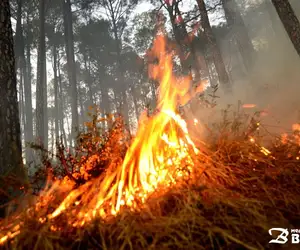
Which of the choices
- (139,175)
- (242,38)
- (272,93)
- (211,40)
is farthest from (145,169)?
(242,38)

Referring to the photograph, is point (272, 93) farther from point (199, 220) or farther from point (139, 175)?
point (199, 220)

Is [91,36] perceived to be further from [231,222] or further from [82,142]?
[231,222]

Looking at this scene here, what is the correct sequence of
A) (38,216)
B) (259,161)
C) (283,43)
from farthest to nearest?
(283,43)
(259,161)
(38,216)

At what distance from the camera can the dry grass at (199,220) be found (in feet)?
5.62

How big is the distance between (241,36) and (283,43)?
725 cm

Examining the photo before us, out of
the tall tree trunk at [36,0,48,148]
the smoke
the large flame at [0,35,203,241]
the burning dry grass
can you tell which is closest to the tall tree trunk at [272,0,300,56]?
the smoke

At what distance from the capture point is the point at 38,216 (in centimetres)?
197

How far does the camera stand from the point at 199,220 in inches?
72.5

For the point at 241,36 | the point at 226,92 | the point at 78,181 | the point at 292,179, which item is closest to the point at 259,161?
the point at 292,179

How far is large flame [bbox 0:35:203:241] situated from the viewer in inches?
85.6

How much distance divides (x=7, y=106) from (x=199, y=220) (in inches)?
134

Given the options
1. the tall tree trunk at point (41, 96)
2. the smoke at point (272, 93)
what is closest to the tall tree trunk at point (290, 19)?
the smoke at point (272, 93)

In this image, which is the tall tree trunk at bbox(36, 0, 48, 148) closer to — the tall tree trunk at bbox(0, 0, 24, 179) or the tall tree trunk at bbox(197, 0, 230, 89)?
the tall tree trunk at bbox(0, 0, 24, 179)

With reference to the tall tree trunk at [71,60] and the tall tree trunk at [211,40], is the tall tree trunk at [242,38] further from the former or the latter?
the tall tree trunk at [71,60]
